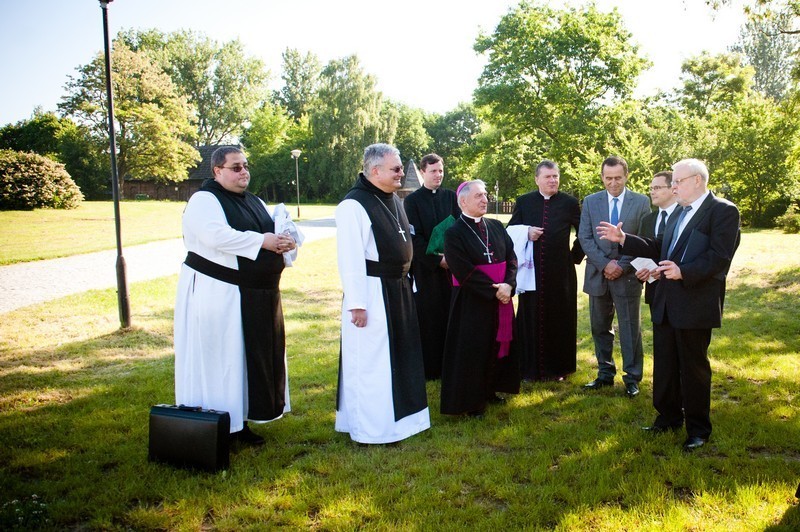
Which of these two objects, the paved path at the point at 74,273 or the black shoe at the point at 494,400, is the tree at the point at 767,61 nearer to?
the paved path at the point at 74,273

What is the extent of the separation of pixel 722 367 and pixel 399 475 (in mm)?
4600

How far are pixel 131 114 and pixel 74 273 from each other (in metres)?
30.2

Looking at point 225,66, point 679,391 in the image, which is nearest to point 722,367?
point 679,391

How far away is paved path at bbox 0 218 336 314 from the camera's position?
10766mm

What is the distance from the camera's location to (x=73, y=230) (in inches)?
837

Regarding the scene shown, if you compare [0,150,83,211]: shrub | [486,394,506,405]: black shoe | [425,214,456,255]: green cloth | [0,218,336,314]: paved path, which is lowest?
[486,394,506,405]: black shoe

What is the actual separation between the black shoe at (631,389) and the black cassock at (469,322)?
62.3 inches

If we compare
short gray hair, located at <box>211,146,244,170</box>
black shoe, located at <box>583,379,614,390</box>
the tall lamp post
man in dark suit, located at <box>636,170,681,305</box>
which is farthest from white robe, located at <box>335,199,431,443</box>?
the tall lamp post

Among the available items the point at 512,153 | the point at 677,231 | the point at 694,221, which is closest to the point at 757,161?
the point at 512,153

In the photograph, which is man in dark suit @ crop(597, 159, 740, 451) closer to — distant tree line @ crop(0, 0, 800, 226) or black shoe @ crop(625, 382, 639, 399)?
black shoe @ crop(625, 382, 639, 399)

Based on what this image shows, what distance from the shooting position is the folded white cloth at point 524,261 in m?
6.09

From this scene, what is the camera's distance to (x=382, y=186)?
4785mm

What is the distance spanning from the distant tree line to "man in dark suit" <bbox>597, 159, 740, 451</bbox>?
27.1ft

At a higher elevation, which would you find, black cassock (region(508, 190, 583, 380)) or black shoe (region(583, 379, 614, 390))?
black cassock (region(508, 190, 583, 380))
